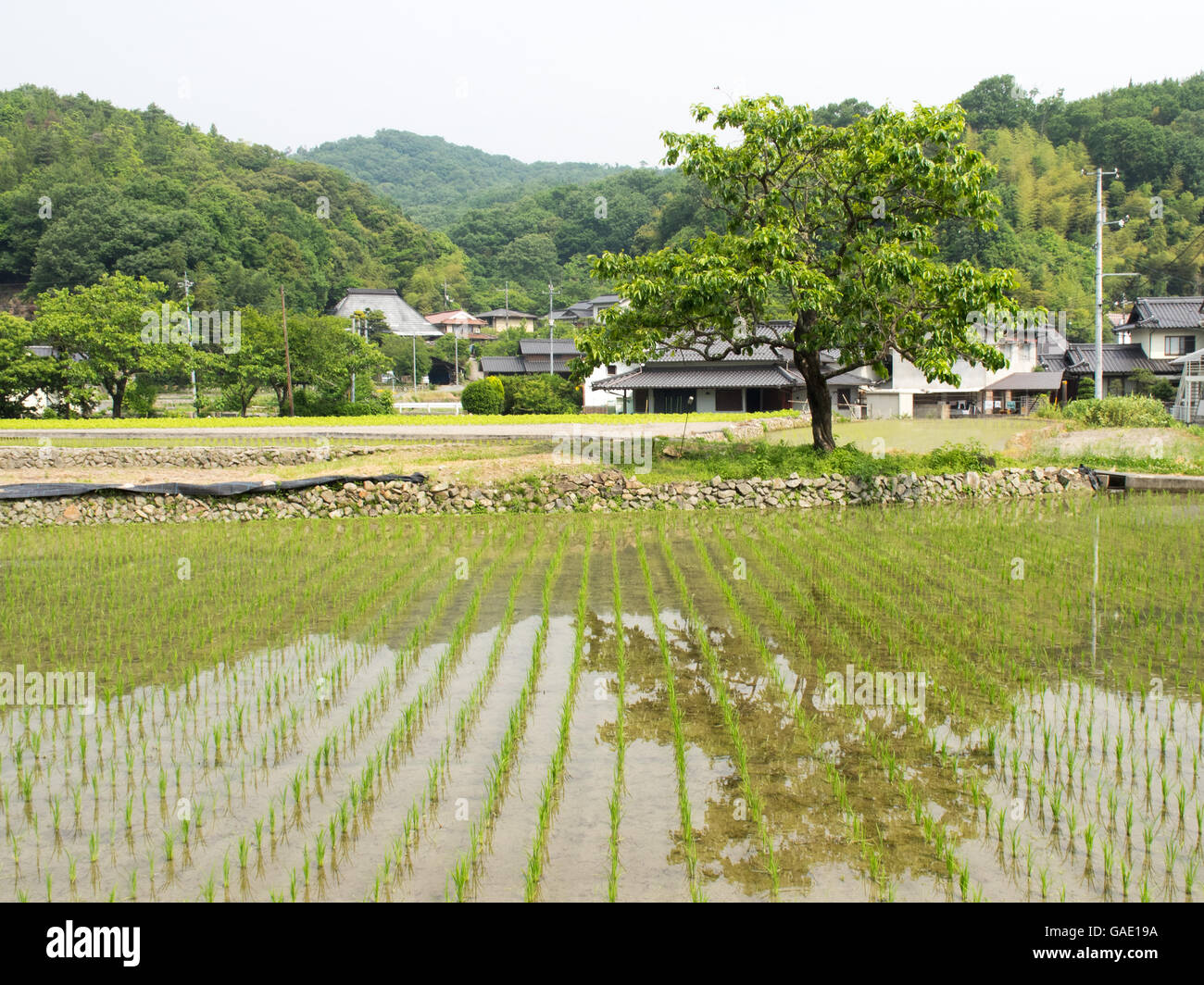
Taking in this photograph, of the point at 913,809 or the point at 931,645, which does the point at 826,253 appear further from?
the point at 913,809

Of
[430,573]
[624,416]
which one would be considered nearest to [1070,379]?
[624,416]

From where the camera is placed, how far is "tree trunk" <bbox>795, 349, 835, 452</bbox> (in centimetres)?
1914

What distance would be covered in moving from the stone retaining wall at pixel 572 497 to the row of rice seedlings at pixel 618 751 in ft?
24.2

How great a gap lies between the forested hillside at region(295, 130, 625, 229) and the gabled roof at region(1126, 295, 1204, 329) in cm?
11026

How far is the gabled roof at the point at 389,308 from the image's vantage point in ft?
260

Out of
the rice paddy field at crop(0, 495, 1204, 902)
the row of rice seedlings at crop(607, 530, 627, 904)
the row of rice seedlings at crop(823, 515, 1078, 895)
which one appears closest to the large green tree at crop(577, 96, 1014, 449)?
the rice paddy field at crop(0, 495, 1204, 902)

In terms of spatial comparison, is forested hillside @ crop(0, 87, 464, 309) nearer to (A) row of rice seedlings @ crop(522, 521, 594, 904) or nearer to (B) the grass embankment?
(B) the grass embankment

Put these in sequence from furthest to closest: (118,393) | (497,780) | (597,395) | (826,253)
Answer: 1. (597,395)
2. (118,393)
3. (826,253)
4. (497,780)

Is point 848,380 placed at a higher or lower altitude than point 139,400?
higher

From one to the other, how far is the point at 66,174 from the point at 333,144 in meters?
120

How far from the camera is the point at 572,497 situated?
18.0 meters

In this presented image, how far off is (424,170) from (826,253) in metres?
170

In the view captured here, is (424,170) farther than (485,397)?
Yes

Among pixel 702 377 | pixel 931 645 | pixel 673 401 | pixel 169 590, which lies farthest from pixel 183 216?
pixel 931 645
